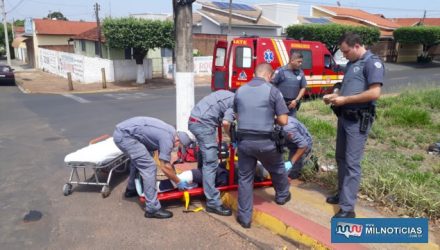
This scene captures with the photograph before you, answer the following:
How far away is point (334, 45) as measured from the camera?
31.8m

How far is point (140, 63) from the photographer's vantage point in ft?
71.9

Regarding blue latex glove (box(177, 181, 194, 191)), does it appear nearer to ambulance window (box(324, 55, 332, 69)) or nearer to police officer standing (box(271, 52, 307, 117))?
police officer standing (box(271, 52, 307, 117))

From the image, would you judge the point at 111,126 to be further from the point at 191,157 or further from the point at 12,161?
the point at 191,157

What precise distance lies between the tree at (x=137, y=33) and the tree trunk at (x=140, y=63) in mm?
457

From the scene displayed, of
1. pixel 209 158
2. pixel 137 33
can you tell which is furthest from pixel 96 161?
pixel 137 33

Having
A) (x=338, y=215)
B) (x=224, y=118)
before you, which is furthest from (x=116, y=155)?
(x=338, y=215)

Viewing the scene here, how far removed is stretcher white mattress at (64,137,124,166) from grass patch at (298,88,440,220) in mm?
2558

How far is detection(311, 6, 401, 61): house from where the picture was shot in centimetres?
3881

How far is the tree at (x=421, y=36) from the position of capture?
3469 cm

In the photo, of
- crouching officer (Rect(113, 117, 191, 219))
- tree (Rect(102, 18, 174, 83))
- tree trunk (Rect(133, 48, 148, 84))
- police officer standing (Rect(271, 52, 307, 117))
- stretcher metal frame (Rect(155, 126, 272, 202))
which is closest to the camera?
crouching officer (Rect(113, 117, 191, 219))

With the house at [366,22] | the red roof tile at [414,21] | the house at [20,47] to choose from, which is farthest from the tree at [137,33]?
the red roof tile at [414,21]

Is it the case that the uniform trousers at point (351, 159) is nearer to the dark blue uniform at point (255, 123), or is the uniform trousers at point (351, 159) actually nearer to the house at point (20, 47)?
the dark blue uniform at point (255, 123)

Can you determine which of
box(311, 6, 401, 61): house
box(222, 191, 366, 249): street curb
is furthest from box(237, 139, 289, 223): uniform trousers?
box(311, 6, 401, 61): house

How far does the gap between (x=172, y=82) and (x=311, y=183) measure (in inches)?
738
